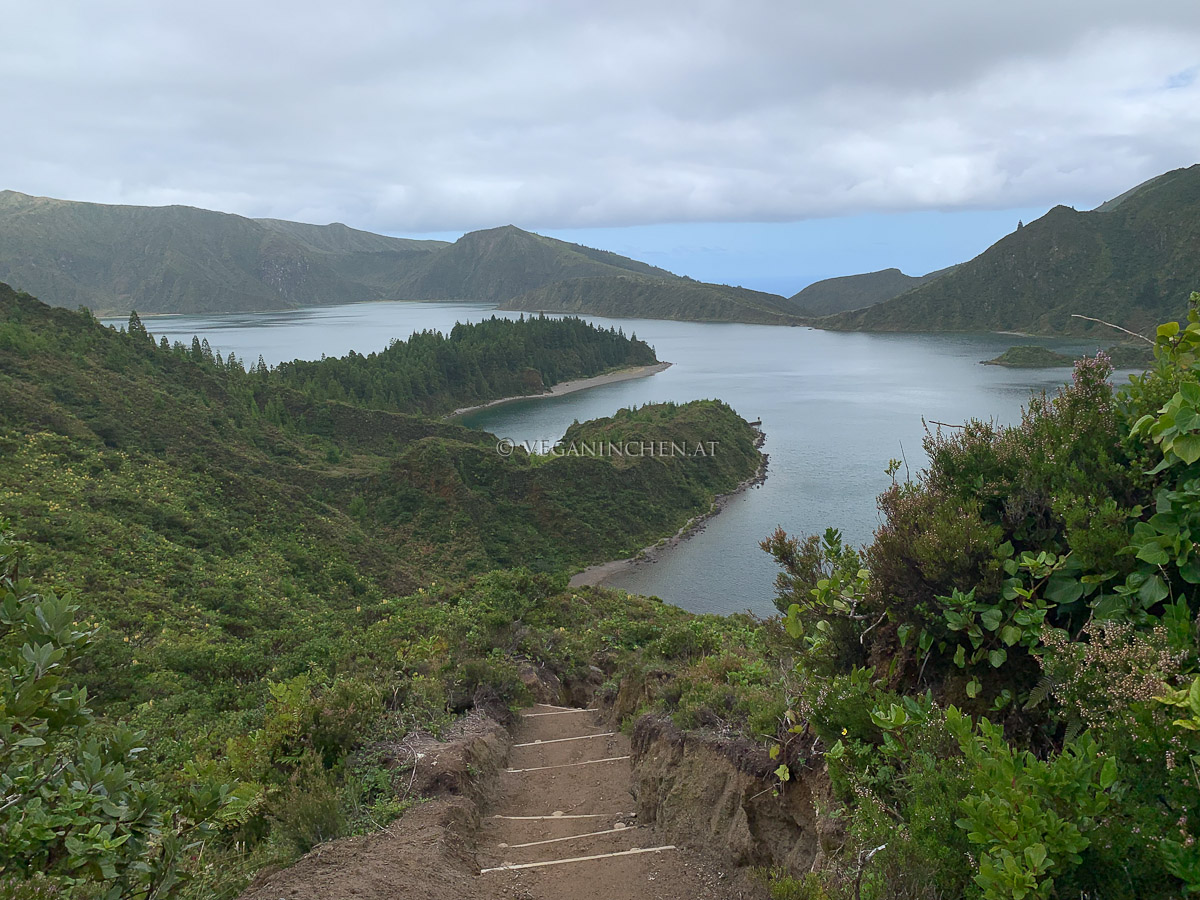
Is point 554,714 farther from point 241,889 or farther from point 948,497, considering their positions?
point 948,497

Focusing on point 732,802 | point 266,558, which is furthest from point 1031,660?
point 266,558

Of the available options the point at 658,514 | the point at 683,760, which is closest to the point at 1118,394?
the point at 683,760

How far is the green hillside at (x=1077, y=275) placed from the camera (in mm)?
123438

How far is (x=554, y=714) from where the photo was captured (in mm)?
10539

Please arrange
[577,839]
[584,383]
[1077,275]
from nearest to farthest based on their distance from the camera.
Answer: [577,839], [584,383], [1077,275]

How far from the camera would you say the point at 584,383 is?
9700cm

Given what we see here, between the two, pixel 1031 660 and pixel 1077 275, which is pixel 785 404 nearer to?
pixel 1031 660

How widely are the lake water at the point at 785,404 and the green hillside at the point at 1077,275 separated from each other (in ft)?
32.2

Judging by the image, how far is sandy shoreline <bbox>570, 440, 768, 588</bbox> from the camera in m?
34.5

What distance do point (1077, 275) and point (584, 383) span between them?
9890 centimetres

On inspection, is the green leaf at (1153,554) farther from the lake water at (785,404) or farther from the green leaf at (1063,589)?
the lake water at (785,404)

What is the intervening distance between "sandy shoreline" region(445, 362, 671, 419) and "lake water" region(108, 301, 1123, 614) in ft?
5.68

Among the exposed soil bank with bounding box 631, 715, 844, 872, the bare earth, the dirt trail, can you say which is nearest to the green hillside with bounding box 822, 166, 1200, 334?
the dirt trail

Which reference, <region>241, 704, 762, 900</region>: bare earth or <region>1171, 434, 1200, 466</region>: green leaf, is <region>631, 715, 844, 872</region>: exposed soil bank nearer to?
<region>241, 704, 762, 900</region>: bare earth
